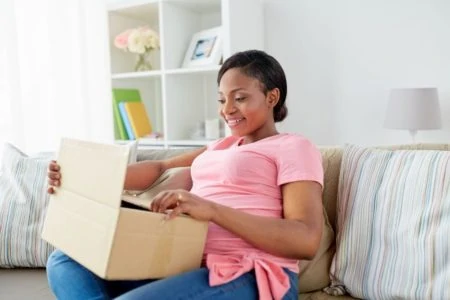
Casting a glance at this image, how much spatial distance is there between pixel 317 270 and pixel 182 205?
52cm

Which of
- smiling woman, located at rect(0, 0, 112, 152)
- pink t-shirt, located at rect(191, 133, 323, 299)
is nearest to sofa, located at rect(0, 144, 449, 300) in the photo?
pink t-shirt, located at rect(191, 133, 323, 299)

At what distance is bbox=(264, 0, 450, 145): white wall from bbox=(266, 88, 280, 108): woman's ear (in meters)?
1.42

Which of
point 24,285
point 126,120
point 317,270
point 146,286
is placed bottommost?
point 24,285

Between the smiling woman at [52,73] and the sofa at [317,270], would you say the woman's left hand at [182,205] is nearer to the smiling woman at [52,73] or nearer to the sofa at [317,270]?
the sofa at [317,270]

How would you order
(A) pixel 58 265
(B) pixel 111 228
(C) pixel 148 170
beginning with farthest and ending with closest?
(C) pixel 148 170
(A) pixel 58 265
(B) pixel 111 228

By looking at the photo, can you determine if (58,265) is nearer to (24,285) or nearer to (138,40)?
(24,285)

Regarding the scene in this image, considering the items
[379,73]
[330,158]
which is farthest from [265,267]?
[379,73]

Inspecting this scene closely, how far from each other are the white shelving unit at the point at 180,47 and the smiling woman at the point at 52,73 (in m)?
0.14

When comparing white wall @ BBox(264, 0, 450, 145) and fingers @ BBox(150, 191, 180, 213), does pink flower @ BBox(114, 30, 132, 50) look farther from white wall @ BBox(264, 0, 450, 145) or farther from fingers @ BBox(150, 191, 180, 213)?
fingers @ BBox(150, 191, 180, 213)

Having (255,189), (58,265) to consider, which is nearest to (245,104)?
(255,189)

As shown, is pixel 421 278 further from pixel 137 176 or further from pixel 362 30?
pixel 362 30

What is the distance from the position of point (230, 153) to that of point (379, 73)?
160 centimetres

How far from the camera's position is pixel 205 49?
262 cm

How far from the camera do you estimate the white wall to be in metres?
2.43
